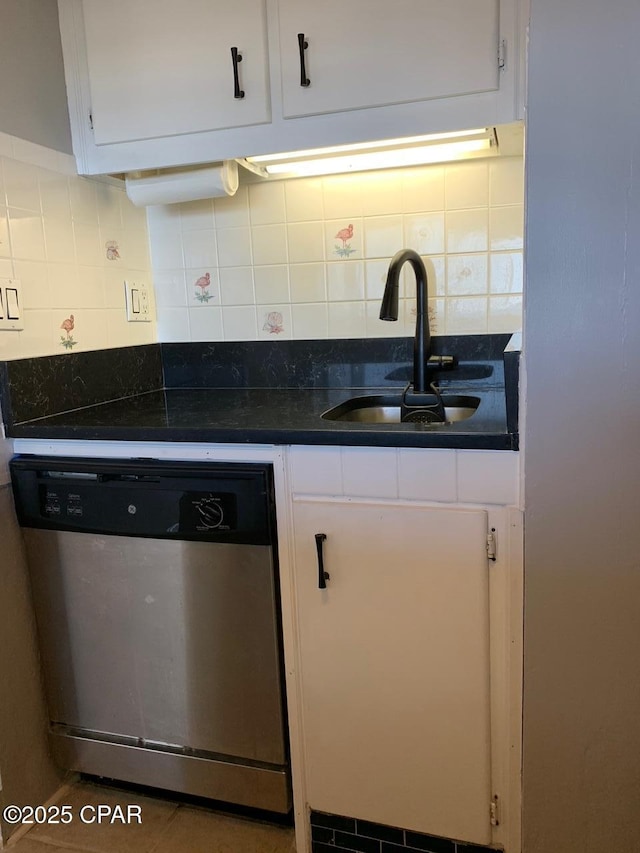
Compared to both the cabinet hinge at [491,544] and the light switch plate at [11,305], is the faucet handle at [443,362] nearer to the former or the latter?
the cabinet hinge at [491,544]

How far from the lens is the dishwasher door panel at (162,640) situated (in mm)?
→ 1242

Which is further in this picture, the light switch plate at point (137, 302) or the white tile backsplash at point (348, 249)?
the light switch plate at point (137, 302)

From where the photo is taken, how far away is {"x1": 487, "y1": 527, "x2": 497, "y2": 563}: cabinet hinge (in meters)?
1.07

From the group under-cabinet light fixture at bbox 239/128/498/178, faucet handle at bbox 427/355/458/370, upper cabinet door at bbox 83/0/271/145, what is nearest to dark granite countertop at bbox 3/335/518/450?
faucet handle at bbox 427/355/458/370

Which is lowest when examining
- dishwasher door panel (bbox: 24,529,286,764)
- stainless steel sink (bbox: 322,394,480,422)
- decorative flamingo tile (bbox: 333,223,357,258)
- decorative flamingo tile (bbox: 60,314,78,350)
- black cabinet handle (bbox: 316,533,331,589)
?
dishwasher door panel (bbox: 24,529,286,764)

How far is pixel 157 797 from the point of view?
149 centimetres

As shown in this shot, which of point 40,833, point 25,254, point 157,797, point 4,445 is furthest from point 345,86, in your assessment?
point 40,833

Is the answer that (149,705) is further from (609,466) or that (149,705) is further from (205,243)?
(205,243)

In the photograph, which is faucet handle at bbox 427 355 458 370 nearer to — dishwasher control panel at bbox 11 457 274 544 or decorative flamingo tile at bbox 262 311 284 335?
decorative flamingo tile at bbox 262 311 284 335

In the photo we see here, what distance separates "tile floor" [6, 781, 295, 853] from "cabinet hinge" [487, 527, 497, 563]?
31.4 inches

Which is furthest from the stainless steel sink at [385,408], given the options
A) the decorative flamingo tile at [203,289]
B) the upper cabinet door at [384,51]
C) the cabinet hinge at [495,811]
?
the cabinet hinge at [495,811]

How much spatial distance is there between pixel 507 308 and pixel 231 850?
1.40m

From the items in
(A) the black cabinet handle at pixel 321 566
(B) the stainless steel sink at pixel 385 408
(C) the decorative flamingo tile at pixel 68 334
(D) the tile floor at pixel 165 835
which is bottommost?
(D) the tile floor at pixel 165 835

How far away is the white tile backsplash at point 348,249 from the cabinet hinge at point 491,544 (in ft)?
2.28
